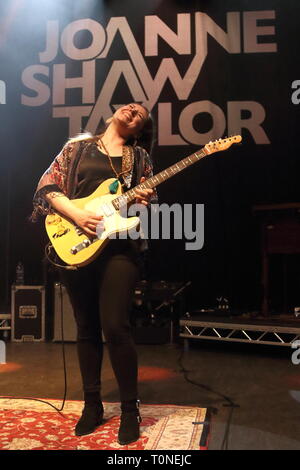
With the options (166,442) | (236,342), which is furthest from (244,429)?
(236,342)

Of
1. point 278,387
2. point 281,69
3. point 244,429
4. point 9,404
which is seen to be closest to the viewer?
point 244,429

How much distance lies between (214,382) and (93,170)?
1.84 meters

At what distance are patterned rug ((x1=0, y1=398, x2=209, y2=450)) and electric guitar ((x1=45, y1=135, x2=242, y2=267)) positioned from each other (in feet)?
2.43

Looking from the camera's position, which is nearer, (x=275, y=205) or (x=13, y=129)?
(x=275, y=205)

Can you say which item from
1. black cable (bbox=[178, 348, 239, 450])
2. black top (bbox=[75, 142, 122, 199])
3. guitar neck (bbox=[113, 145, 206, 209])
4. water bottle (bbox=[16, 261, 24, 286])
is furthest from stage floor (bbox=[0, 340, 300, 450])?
black top (bbox=[75, 142, 122, 199])

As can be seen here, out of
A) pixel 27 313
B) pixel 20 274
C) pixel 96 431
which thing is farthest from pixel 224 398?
pixel 20 274

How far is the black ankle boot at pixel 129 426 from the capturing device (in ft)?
6.31

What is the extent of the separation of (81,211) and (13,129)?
3.85 metres

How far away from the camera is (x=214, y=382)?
10.5 feet

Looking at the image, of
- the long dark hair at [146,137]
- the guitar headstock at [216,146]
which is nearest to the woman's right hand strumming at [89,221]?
the long dark hair at [146,137]

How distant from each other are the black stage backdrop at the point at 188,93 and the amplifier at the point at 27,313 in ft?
1.18

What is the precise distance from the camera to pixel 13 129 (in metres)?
5.43

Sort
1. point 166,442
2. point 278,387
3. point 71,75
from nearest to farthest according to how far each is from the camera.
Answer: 1. point 166,442
2. point 278,387
3. point 71,75

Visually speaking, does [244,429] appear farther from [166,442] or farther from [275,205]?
[275,205]
